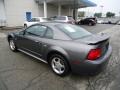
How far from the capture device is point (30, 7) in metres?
19.6

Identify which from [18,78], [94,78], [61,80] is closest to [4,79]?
[18,78]

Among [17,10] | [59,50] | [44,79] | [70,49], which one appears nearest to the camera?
[70,49]

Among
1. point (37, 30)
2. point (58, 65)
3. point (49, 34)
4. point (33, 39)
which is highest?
point (37, 30)

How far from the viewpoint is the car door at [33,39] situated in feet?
12.6

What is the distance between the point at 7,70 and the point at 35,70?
0.88 metres

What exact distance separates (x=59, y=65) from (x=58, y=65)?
0.04 metres

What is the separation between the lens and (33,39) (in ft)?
13.2

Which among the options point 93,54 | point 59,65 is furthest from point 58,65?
point 93,54

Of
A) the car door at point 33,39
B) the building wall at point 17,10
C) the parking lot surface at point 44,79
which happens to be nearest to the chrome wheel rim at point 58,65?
the parking lot surface at point 44,79

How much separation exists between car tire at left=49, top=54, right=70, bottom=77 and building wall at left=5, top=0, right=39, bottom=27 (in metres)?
15.3

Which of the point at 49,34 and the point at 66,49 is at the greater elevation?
the point at 49,34

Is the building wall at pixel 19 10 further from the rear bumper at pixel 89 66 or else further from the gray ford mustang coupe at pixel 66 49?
the rear bumper at pixel 89 66

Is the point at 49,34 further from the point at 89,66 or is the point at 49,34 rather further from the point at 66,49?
the point at 89,66

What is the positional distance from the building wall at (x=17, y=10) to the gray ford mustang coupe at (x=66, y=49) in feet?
45.8
